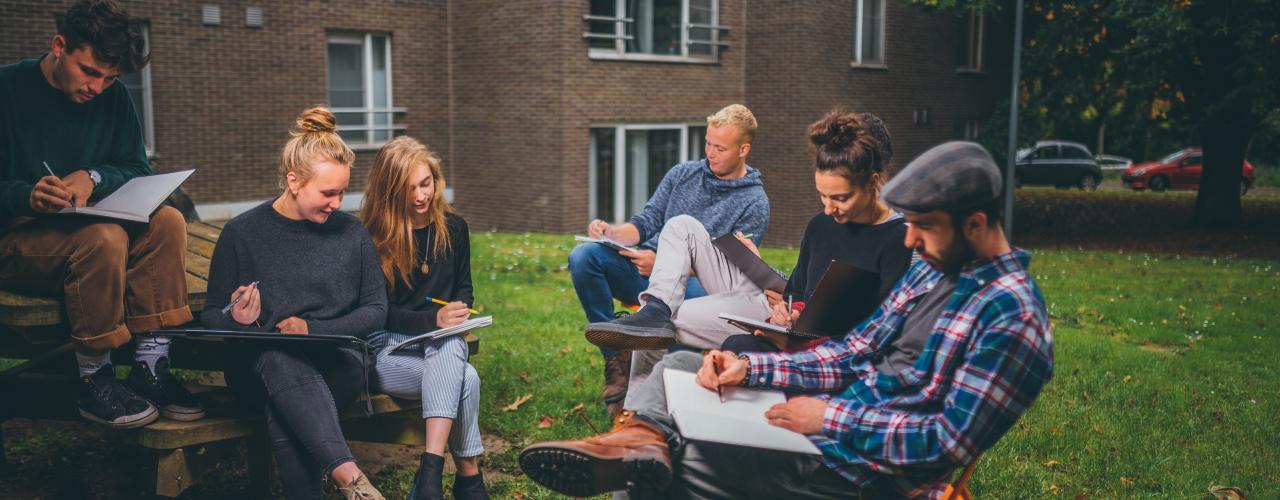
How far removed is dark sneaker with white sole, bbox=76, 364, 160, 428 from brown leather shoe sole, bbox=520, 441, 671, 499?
164cm

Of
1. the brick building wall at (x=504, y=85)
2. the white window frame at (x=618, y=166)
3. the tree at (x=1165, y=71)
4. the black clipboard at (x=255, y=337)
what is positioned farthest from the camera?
the white window frame at (x=618, y=166)

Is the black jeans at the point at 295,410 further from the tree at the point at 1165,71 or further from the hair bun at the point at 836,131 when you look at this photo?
the tree at the point at 1165,71

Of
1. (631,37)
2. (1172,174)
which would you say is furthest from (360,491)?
(1172,174)

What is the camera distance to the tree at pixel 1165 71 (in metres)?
16.4

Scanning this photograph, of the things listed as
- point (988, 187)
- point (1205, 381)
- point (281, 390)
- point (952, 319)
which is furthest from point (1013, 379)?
point (1205, 381)

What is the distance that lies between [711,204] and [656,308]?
129 centimetres

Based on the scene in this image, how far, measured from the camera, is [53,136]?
4.40m

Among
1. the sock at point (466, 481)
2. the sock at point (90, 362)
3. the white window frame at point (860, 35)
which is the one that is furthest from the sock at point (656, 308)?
the white window frame at point (860, 35)

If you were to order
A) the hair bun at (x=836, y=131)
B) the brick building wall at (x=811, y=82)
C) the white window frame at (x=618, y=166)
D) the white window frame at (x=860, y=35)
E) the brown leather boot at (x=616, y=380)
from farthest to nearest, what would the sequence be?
the white window frame at (x=860, y=35)
the brick building wall at (x=811, y=82)
the white window frame at (x=618, y=166)
the brown leather boot at (x=616, y=380)
the hair bun at (x=836, y=131)

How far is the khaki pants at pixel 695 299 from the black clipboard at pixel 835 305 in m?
0.94

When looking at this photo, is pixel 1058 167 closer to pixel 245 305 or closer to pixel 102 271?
pixel 245 305

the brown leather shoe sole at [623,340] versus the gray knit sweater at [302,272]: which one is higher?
the gray knit sweater at [302,272]

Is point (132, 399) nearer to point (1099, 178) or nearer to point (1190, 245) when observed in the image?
point (1190, 245)

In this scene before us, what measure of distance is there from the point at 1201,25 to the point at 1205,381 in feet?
40.1
